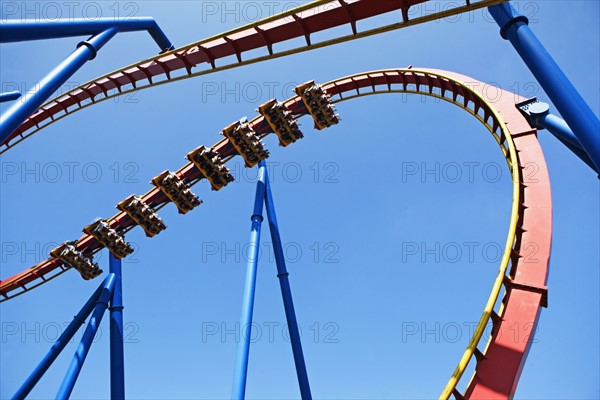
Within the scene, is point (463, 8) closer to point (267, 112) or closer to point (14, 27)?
point (14, 27)

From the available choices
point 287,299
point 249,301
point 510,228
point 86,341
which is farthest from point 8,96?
point 510,228

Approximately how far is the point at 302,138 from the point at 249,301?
12.8ft

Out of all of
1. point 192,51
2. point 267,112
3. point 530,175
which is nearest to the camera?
point 530,175

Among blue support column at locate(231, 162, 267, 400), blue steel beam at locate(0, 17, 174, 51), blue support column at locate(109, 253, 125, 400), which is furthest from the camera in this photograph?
blue support column at locate(109, 253, 125, 400)

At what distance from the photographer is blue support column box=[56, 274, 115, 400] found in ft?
25.5

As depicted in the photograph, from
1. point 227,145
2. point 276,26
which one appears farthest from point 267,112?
point 276,26

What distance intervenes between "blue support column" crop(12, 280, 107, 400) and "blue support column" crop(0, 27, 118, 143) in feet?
17.6

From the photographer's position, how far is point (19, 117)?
13.5 feet

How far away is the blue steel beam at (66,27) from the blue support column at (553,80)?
457 centimetres

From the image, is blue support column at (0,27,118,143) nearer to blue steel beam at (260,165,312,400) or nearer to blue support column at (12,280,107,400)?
blue steel beam at (260,165,312,400)

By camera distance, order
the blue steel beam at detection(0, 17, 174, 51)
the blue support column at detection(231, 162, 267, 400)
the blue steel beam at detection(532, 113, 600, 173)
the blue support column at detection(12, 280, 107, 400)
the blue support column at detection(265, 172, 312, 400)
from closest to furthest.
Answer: the blue steel beam at detection(0, 17, 174, 51) < the blue steel beam at detection(532, 113, 600, 173) < the blue support column at detection(231, 162, 267, 400) < the blue support column at detection(265, 172, 312, 400) < the blue support column at detection(12, 280, 107, 400)

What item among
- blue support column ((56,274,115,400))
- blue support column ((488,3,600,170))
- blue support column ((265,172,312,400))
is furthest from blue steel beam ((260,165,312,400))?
blue support column ((488,3,600,170))

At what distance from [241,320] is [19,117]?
4.54 meters

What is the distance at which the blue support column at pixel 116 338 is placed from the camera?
25.3ft
